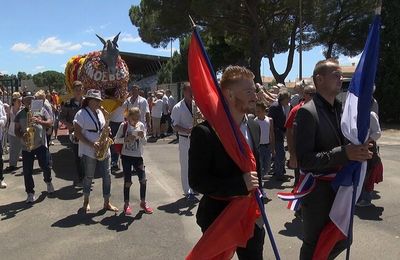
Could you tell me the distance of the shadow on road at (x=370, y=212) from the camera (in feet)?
21.1

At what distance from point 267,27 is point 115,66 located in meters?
19.4

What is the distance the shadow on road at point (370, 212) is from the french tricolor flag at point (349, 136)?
3285mm

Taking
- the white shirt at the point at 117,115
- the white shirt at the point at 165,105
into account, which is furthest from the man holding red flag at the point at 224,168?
the white shirt at the point at 165,105

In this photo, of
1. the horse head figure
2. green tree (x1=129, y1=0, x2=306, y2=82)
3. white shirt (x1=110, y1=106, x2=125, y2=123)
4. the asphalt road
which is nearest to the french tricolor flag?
the asphalt road

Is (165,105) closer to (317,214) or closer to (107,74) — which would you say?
(107,74)

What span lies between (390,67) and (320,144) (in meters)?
20.5

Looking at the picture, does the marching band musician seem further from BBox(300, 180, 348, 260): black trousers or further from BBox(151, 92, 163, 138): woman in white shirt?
BBox(151, 92, 163, 138): woman in white shirt

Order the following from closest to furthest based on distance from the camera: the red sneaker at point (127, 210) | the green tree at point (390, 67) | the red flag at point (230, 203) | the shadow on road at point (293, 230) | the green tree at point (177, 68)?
the red flag at point (230, 203)
the shadow on road at point (293, 230)
the red sneaker at point (127, 210)
the green tree at point (390, 67)
the green tree at point (177, 68)

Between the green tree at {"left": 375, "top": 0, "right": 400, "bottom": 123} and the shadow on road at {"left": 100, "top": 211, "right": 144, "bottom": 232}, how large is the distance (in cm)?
1813

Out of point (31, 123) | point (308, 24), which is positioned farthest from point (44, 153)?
point (308, 24)

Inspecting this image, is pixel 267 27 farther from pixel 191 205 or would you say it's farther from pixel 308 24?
pixel 191 205

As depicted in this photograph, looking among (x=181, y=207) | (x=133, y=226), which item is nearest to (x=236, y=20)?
(x=181, y=207)

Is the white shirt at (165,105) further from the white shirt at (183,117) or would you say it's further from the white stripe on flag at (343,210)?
the white stripe on flag at (343,210)

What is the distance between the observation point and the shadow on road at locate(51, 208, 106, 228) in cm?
639
